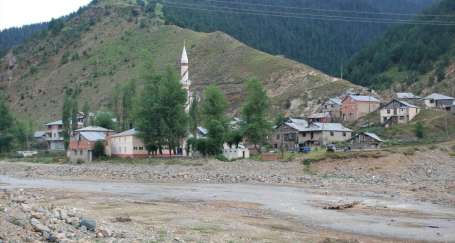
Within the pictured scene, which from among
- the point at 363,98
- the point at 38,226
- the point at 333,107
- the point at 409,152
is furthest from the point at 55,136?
the point at 38,226

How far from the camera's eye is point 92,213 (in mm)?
32312

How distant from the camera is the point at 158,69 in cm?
14162

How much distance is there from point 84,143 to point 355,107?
49.2 m

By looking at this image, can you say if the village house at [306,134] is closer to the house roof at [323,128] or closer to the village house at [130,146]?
the house roof at [323,128]

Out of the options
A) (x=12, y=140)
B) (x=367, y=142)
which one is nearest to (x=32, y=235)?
(x=367, y=142)

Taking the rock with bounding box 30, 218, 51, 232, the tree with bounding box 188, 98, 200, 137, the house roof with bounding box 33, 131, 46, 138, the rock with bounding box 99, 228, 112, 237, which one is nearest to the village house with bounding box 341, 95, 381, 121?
the tree with bounding box 188, 98, 200, 137

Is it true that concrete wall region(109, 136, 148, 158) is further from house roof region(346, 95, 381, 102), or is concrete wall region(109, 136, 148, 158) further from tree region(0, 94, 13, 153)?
house roof region(346, 95, 381, 102)

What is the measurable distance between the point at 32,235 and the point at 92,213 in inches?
453

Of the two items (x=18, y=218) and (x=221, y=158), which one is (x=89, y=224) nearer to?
(x=18, y=218)

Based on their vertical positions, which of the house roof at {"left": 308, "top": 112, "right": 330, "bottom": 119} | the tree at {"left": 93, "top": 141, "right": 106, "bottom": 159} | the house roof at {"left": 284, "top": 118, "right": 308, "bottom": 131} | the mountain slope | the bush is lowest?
the bush

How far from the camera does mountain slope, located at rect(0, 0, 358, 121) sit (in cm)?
14012

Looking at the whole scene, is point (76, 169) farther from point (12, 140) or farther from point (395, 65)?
point (395, 65)

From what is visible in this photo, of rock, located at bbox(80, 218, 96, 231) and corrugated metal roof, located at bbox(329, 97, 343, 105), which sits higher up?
corrugated metal roof, located at bbox(329, 97, 343, 105)

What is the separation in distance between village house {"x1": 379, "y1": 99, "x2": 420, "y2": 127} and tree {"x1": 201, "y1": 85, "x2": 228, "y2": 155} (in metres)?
A: 31.6
